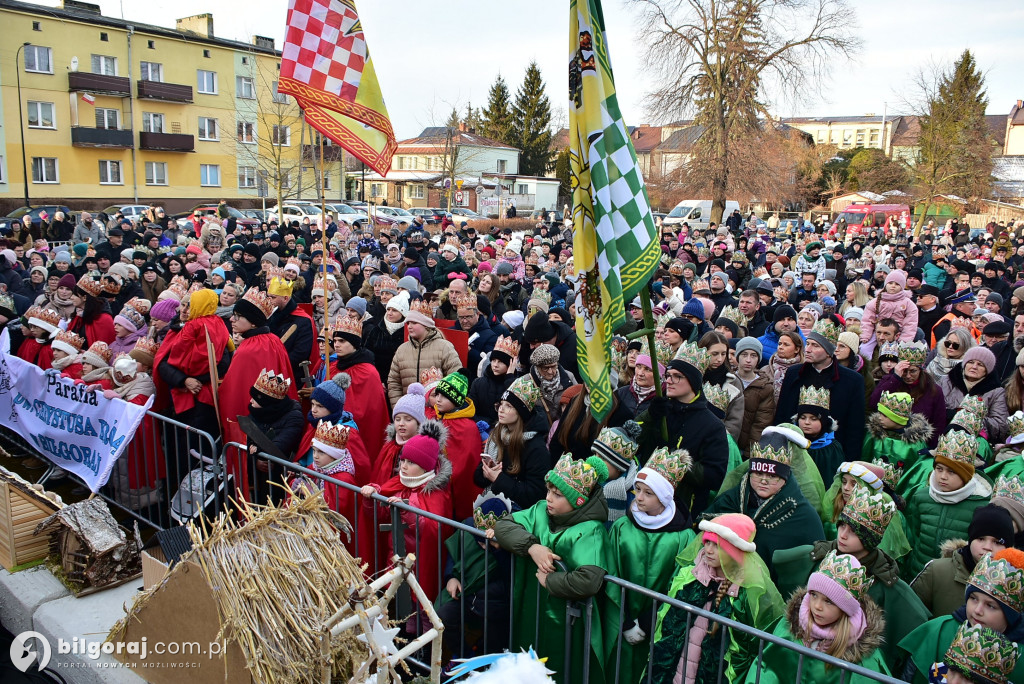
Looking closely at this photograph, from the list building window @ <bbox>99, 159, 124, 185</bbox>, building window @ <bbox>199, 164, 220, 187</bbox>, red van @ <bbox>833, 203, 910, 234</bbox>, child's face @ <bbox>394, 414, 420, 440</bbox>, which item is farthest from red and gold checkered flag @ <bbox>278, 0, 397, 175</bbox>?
building window @ <bbox>199, 164, 220, 187</bbox>

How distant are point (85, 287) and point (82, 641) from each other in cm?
444

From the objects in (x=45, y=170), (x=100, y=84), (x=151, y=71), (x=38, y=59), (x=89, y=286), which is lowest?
(x=89, y=286)

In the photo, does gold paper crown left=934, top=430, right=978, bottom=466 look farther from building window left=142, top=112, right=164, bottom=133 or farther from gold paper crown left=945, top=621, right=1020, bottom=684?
building window left=142, top=112, right=164, bottom=133

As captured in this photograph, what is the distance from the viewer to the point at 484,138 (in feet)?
214

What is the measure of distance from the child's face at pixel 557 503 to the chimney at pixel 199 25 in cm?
5242

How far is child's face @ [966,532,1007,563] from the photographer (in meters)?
3.56

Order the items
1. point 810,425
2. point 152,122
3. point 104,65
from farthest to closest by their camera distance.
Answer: point 152,122, point 104,65, point 810,425

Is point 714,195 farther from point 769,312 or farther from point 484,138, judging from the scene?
point 484,138

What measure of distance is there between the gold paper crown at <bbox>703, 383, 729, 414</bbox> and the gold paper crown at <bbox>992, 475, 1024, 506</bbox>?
179 cm

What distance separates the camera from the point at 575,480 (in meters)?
3.73

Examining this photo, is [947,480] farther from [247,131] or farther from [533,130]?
[533,130]

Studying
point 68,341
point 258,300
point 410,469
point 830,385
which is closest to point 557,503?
point 410,469

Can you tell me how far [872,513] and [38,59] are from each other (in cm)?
4954

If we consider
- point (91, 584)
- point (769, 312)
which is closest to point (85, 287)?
point (91, 584)
